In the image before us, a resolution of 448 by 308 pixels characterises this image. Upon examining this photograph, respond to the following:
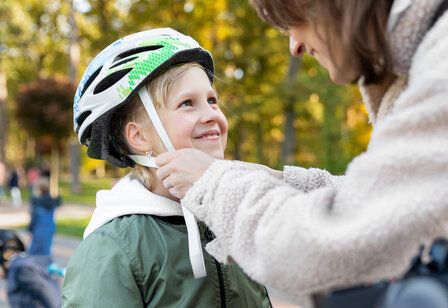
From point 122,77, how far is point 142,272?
0.62 m

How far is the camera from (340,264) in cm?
95

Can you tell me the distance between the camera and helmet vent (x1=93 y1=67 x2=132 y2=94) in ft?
6.34

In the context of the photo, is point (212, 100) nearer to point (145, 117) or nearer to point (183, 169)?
point (145, 117)

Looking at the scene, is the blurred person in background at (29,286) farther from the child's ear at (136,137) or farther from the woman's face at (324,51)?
the woman's face at (324,51)

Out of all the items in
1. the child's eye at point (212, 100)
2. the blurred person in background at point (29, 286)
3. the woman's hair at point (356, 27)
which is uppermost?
the woman's hair at point (356, 27)

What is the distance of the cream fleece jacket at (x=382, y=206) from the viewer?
922 mm

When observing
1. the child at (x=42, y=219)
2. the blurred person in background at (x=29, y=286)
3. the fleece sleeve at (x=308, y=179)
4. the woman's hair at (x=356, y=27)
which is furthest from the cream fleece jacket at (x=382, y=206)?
the child at (x=42, y=219)

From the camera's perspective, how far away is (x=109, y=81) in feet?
6.48

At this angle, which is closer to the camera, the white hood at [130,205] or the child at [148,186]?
the child at [148,186]

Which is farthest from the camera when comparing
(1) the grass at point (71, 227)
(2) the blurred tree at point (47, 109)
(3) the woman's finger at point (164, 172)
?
(2) the blurred tree at point (47, 109)

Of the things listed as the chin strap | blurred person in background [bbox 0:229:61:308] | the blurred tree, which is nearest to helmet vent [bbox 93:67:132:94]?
the chin strap

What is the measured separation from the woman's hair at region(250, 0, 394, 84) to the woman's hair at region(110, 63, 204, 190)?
0.84 meters

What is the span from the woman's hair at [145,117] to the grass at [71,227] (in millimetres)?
10740

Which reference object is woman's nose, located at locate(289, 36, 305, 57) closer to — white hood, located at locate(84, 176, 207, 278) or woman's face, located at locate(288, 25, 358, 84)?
woman's face, located at locate(288, 25, 358, 84)
